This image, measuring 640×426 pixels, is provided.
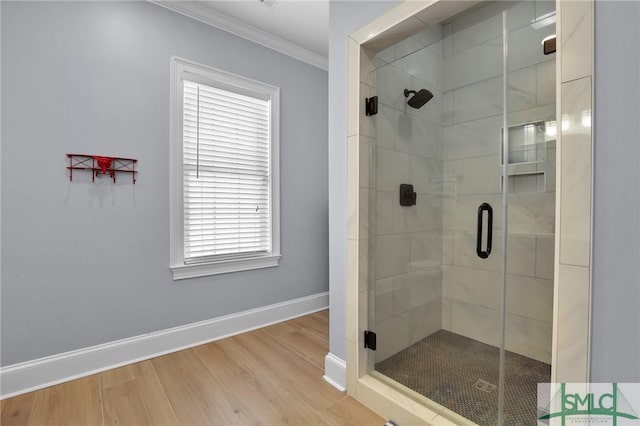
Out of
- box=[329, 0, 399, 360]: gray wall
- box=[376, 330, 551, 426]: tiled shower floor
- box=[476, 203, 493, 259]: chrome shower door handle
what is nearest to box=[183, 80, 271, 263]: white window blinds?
box=[329, 0, 399, 360]: gray wall

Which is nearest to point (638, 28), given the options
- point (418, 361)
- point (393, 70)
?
point (393, 70)

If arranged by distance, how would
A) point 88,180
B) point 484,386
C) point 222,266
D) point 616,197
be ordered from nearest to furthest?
point 616,197 → point 484,386 → point 88,180 → point 222,266

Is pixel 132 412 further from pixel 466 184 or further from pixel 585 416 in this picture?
pixel 466 184

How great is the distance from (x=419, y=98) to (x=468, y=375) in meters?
1.82

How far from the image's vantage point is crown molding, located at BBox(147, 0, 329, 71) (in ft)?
7.67

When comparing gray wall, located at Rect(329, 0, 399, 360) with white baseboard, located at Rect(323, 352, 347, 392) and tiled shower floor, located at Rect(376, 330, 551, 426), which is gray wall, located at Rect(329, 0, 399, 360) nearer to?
white baseboard, located at Rect(323, 352, 347, 392)

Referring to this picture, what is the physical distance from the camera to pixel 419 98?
207 cm

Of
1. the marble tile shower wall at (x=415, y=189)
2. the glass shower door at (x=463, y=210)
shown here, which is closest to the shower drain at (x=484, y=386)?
the glass shower door at (x=463, y=210)

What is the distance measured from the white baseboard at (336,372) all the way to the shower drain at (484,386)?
75 centimetres

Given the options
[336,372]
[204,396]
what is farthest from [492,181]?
[204,396]

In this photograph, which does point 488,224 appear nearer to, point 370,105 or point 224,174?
point 370,105

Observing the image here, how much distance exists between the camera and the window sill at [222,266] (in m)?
2.40

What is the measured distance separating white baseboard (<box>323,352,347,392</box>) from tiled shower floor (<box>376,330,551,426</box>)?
0.72 ft

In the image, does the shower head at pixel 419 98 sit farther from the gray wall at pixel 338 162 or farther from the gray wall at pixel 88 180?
the gray wall at pixel 88 180
